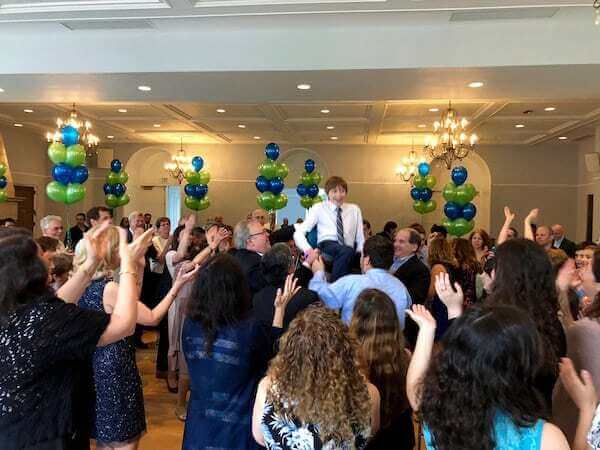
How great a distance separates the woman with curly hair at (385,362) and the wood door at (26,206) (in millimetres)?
12069

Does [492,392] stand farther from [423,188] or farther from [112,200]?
[112,200]

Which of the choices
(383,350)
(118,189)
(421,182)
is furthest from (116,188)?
(383,350)

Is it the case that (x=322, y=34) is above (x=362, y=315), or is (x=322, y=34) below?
above

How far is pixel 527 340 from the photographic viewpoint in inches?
51.0

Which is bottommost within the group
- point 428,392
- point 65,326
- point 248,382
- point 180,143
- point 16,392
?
point 248,382

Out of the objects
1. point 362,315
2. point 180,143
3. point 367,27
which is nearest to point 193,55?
point 367,27

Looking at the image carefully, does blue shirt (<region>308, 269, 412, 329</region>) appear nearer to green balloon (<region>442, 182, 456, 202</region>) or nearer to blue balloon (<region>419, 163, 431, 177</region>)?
green balloon (<region>442, 182, 456, 202</region>)

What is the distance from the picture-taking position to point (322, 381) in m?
1.56

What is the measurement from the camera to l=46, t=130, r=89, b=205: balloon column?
741 centimetres

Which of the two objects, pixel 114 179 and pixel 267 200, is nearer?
pixel 267 200

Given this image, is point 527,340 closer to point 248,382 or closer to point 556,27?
point 248,382

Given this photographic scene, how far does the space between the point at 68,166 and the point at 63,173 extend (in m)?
0.12

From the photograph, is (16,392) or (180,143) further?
(180,143)

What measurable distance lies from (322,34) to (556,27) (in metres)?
2.28
